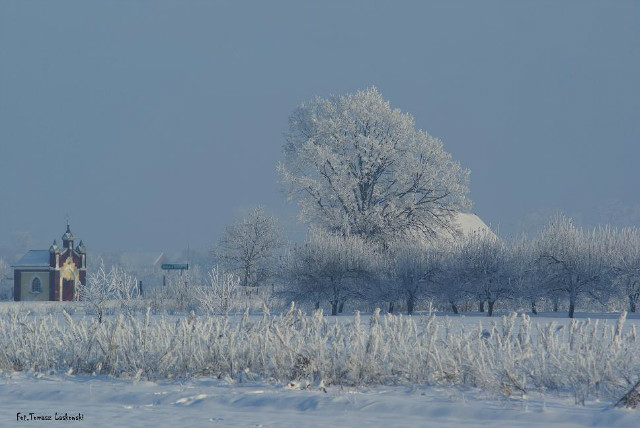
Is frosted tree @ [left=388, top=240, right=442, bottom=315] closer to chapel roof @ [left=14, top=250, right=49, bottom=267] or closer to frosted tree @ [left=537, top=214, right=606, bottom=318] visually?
frosted tree @ [left=537, top=214, right=606, bottom=318]

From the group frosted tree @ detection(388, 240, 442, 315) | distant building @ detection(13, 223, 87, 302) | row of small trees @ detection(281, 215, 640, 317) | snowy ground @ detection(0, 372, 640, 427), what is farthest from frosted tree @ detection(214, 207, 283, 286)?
snowy ground @ detection(0, 372, 640, 427)

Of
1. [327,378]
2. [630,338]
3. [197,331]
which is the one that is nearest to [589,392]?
[630,338]

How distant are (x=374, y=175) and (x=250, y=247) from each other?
15223 mm

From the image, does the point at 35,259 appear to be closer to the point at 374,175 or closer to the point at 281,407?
the point at 374,175

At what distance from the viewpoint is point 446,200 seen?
36.1m

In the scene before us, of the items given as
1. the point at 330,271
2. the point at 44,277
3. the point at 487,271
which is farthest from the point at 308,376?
the point at 44,277

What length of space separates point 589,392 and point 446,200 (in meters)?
26.8

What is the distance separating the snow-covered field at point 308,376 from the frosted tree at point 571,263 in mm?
17160

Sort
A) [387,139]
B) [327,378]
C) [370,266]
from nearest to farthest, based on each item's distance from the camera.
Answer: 1. [327,378]
2. [370,266]
3. [387,139]

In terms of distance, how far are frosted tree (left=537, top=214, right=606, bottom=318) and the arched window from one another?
33486 mm

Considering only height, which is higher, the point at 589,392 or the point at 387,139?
the point at 387,139

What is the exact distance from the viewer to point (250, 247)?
49188 mm

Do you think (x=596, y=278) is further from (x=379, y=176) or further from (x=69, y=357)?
(x=69, y=357)

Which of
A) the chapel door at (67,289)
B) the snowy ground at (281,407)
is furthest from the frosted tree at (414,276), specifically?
the chapel door at (67,289)
